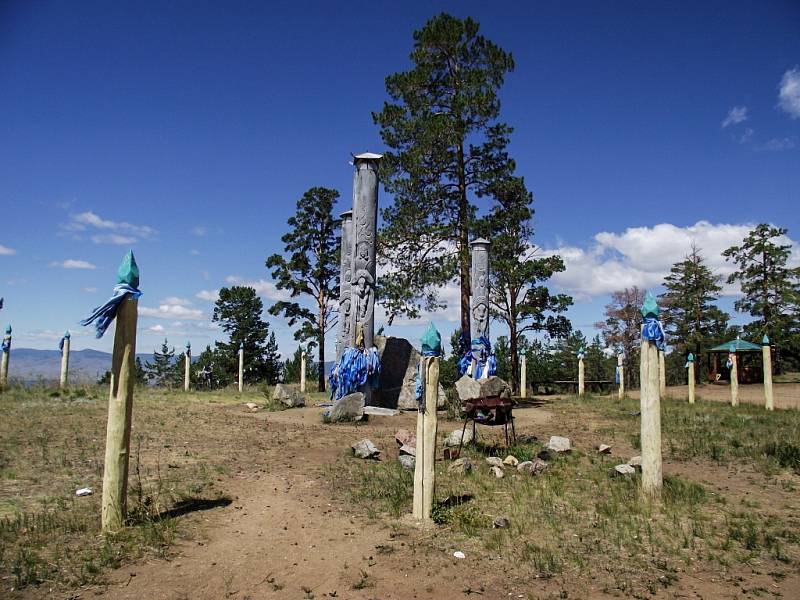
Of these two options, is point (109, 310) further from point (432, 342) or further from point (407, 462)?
point (407, 462)

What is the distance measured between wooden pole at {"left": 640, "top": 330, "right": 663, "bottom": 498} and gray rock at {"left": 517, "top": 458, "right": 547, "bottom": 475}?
1605mm

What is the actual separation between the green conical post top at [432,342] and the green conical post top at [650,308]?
296 cm

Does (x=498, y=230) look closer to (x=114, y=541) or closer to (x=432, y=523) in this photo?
(x=432, y=523)

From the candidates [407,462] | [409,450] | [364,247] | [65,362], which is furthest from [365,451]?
[65,362]

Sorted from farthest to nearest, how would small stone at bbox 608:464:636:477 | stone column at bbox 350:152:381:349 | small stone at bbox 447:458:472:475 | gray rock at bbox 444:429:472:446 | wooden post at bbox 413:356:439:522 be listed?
stone column at bbox 350:152:381:349 < gray rock at bbox 444:429:472:446 < small stone at bbox 447:458:472:475 < small stone at bbox 608:464:636:477 < wooden post at bbox 413:356:439:522

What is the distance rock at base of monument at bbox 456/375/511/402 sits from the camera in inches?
586

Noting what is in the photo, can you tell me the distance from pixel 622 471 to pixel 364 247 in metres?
9.27

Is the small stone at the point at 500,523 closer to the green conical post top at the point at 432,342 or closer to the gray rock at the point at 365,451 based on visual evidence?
the green conical post top at the point at 432,342

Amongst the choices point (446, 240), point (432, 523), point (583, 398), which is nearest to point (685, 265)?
point (583, 398)

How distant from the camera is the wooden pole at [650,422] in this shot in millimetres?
7059

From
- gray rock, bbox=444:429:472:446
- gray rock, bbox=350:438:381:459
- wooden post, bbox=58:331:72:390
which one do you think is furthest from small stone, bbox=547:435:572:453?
wooden post, bbox=58:331:72:390

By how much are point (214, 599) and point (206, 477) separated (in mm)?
3444

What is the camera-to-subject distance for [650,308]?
23.7 feet

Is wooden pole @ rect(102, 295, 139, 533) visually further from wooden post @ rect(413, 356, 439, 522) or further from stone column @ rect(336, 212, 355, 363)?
stone column @ rect(336, 212, 355, 363)
